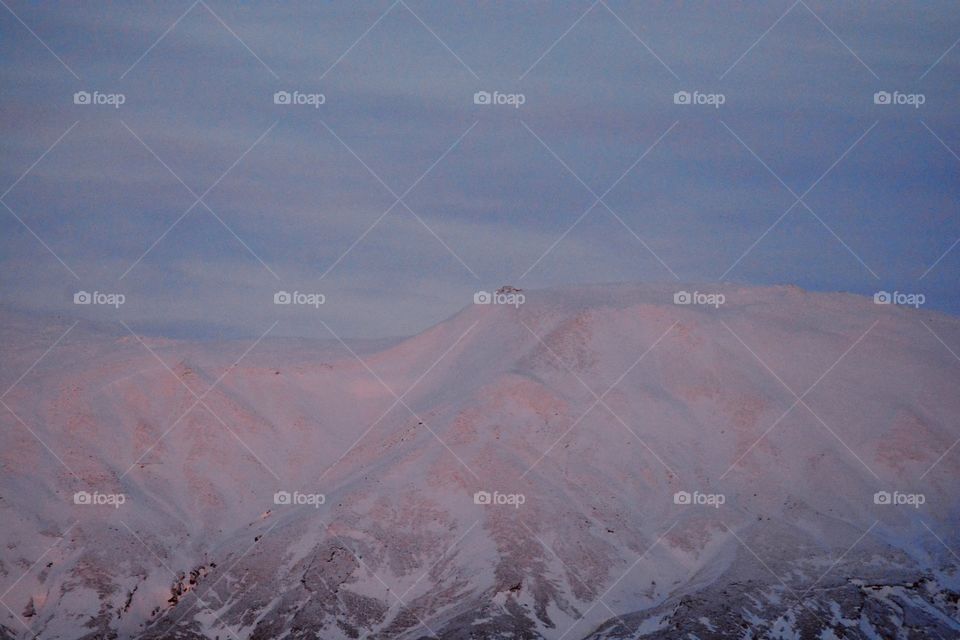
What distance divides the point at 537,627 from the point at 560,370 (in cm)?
4047

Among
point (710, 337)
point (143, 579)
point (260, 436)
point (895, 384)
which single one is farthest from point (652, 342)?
point (143, 579)

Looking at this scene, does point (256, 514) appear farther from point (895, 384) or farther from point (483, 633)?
point (895, 384)

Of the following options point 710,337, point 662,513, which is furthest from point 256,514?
point 710,337

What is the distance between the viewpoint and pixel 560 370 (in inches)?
6201

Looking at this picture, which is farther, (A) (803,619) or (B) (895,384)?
(B) (895,384)

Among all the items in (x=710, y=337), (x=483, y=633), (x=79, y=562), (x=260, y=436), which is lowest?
(x=483, y=633)

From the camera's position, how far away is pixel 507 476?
141000 millimetres

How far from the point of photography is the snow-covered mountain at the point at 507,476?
126 m

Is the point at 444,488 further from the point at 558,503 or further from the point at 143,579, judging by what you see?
the point at 143,579

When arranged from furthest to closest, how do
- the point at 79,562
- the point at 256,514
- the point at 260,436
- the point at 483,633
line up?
1. the point at 260,436
2. the point at 256,514
3. the point at 79,562
4. the point at 483,633

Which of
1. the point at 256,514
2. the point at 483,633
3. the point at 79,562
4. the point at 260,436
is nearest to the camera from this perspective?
the point at 483,633

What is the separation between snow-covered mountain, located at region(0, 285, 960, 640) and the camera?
125812 millimetres

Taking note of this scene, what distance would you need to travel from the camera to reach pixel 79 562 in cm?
13188

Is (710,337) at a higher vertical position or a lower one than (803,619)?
higher
